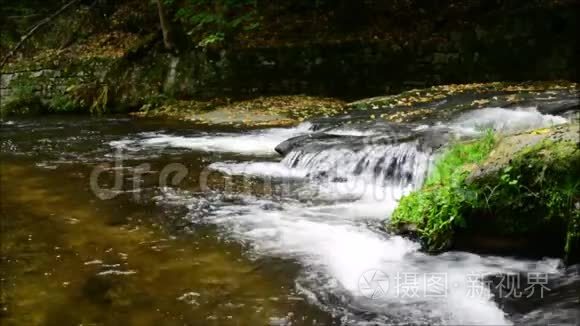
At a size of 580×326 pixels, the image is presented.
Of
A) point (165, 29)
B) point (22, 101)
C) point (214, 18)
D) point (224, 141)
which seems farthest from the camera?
point (22, 101)

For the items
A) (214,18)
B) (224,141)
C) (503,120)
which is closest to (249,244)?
(224,141)

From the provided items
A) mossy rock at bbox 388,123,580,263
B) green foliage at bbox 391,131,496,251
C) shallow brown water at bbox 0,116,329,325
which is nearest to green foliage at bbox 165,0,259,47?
shallow brown water at bbox 0,116,329,325

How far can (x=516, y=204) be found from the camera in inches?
181

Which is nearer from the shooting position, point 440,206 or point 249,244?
point 440,206

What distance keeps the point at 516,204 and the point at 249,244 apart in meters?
2.55

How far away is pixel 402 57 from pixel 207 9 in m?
6.22

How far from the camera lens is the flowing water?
386cm

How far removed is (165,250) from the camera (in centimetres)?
505

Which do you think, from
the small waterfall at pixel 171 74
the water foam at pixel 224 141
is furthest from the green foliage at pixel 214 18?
the water foam at pixel 224 141

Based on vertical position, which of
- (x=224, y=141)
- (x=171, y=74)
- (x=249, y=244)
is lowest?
(x=249, y=244)

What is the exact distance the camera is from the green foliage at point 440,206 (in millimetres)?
4773

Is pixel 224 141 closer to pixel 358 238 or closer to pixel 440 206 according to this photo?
pixel 358 238

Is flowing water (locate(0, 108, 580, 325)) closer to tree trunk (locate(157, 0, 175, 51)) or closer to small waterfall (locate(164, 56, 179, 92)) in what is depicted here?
small waterfall (locate(164, 56, 179, 92))

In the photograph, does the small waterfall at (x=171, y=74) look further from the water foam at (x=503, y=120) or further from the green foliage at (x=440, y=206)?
the green foliage at (x=440, y=206)
